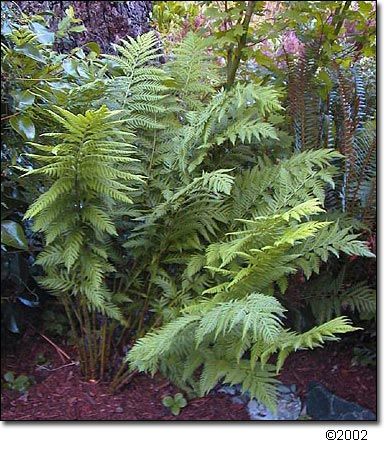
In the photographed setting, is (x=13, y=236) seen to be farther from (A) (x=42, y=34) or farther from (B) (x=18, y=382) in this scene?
(A) (x=42, y=34)

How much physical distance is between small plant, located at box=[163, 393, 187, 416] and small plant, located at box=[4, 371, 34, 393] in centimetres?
37

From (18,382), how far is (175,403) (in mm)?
419

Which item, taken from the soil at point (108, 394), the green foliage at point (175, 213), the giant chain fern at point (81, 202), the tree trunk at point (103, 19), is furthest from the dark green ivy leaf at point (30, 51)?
the soil at point (108, 394)

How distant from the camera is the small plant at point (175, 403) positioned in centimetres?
154

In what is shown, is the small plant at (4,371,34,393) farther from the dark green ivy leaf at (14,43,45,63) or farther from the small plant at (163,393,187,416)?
the dark green ivy leaf at (14,43,45,63)

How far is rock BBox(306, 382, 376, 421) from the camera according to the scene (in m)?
1.52

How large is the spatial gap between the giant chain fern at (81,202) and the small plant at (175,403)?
0.27 metres

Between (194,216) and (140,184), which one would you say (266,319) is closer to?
(194,216)

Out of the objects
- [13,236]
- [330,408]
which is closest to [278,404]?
[330,408]

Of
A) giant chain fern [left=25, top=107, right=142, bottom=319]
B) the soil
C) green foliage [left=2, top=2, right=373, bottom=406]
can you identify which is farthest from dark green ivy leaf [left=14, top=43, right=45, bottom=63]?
the soil

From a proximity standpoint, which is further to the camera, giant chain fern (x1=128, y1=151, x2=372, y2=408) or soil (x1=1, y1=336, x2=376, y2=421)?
soil (x1=1, y1=336, x2=376, y2=421)

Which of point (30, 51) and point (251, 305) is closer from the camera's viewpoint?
point (251, 305)

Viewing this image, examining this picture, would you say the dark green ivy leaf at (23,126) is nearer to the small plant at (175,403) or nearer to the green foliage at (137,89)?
the green foliage at (137,89)

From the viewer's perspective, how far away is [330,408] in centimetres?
156
